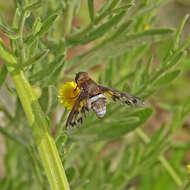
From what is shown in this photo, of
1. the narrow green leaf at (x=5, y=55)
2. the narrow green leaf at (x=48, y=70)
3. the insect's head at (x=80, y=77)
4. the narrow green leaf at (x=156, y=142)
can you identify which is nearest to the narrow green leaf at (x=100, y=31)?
the insect's head at (x=80, y=77)

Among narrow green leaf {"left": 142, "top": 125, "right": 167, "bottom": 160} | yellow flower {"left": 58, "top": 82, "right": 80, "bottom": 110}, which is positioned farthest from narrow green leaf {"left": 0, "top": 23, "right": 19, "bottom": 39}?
narrow green leaf {"left": 142, "top": 125, "right": 167, "bottom": 160}

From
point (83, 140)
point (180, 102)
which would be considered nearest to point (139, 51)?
point (83, 140)

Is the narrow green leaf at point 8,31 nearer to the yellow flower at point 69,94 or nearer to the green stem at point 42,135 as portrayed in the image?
the green stem at point 42,135

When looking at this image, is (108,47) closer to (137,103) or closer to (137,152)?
(137,103)

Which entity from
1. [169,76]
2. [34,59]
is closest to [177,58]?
[169,76]

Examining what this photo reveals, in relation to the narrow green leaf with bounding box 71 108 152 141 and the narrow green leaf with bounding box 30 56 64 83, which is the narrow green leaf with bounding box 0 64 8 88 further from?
the narrow green leaf with bounding box 71 108 152 141
